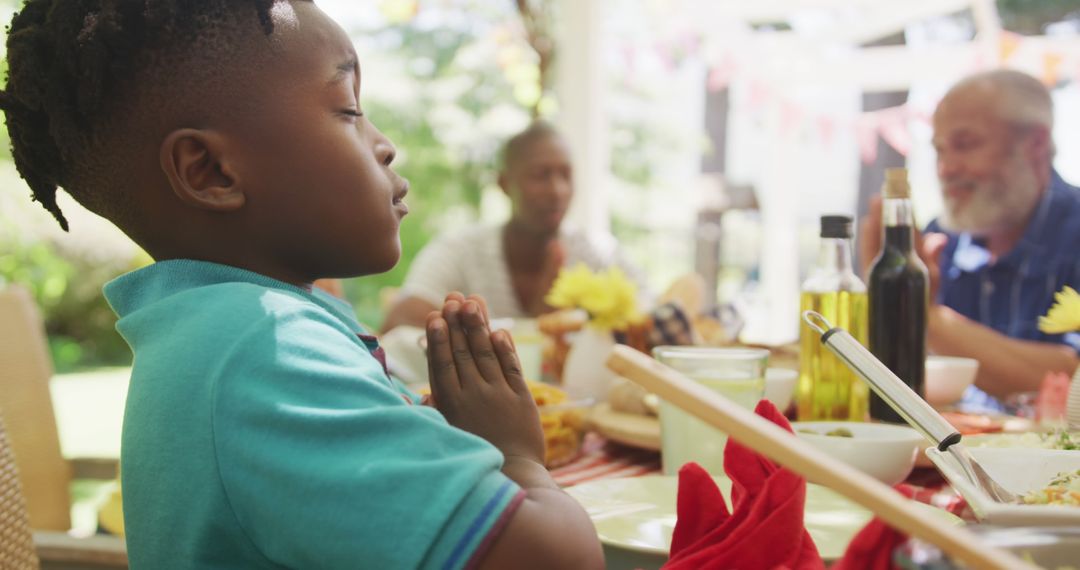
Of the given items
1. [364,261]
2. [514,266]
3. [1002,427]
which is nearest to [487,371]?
[364,261]

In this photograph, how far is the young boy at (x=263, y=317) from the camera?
2.04 feet

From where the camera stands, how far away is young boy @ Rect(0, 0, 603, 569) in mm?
623

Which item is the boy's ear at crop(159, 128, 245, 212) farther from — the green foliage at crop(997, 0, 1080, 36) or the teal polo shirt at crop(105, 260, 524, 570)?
the green foliage at crop(997, 0, 1080, 36)

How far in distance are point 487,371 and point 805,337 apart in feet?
2.55

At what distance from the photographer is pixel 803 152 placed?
253 inches

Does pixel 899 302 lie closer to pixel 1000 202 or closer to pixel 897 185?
pixel 897 185

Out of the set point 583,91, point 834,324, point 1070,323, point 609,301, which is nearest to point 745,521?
point 834,324

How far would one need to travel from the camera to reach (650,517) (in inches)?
37.8

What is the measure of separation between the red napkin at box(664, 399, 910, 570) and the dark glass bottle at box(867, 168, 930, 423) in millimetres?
731

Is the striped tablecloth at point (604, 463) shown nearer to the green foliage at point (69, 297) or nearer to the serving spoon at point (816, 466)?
the serving spoon at point (816, 466)

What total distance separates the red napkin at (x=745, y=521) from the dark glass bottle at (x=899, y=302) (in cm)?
73

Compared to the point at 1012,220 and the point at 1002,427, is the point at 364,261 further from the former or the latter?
the point at 1012,220

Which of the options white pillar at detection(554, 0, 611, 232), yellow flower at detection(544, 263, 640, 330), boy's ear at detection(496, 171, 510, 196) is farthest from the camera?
white pillar at detection(554, 0, 611, 232)

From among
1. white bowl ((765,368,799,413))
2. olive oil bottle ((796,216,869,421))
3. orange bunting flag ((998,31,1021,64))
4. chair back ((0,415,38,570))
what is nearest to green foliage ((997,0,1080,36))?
orange bunting flag ((998,31,1021,64))
